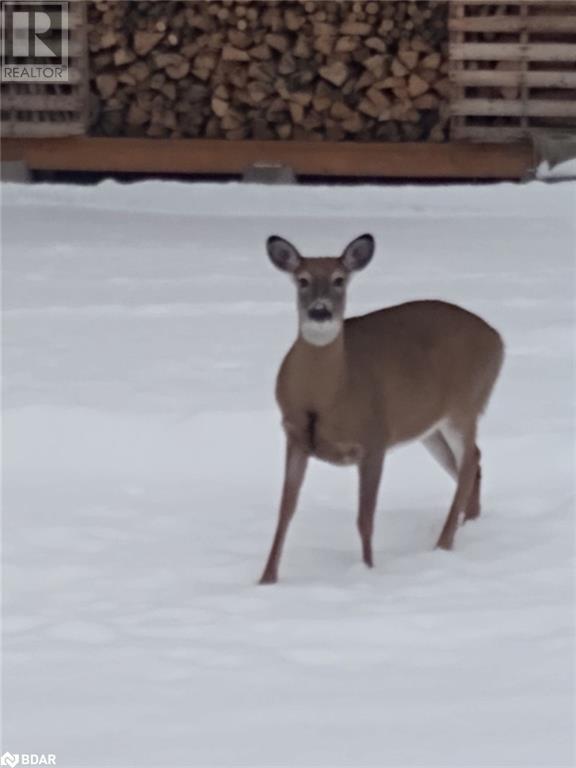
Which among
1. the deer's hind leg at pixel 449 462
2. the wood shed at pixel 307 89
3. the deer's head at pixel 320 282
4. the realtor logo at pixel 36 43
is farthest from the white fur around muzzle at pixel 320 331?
the realtor logo at pixel 36 43

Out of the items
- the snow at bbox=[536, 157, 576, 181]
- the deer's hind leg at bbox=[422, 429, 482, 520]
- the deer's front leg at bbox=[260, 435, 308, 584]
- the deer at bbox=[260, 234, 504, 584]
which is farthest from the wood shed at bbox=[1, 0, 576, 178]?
the deer's front leg at bbox=[260, 435, 308, 584]

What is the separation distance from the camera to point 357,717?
377cm

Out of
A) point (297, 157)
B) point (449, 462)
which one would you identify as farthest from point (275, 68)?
point (449, 462)

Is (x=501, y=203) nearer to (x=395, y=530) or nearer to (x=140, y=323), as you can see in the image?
(x=140, y=323)

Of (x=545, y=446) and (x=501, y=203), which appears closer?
(x=545, y=446)

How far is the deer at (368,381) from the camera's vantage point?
15.5 ft

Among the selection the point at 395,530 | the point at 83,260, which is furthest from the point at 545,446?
the point at 83,260

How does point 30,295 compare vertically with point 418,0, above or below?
below

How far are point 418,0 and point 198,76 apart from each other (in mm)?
1489

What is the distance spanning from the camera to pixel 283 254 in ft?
15.7

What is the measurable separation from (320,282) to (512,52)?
7312mm

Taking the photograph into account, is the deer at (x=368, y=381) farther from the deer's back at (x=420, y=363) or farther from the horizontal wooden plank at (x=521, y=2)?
the horizontal wooden plank at (x=521, y=2)

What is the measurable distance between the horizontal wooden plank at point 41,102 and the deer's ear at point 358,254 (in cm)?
751

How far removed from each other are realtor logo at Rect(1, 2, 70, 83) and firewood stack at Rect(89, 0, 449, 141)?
223 mm
